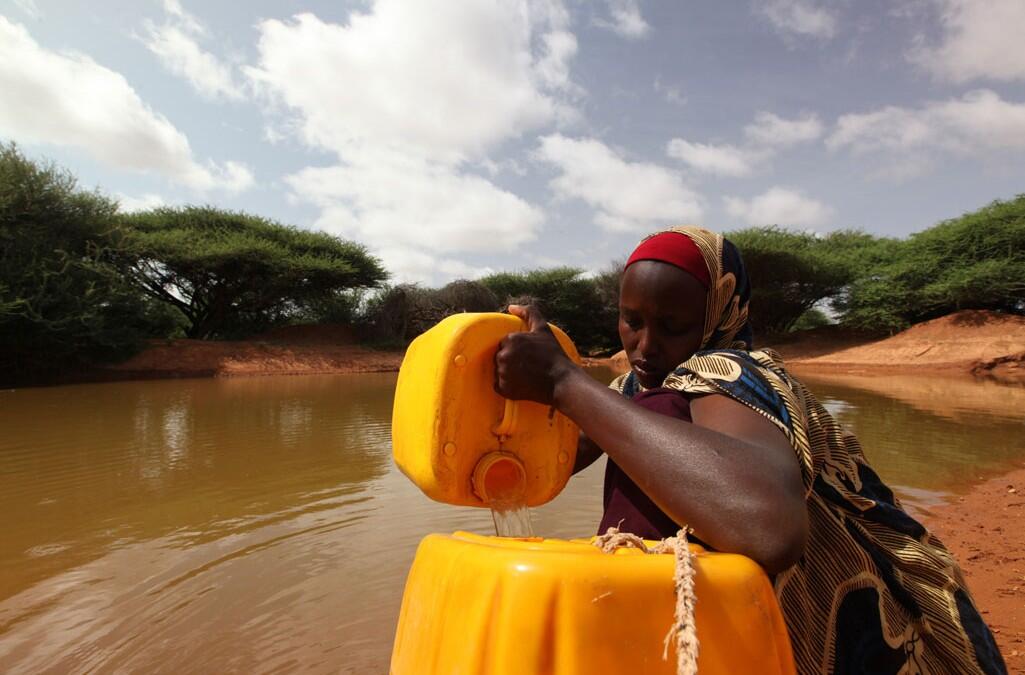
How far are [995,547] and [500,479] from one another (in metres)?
3.55

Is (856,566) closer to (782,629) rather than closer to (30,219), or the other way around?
(782,629)

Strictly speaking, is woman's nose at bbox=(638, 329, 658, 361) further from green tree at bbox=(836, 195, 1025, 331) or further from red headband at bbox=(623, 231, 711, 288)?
green tree at bbox=(836, 195, 1025, 331)

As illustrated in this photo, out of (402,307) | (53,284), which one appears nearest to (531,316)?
(53,284)

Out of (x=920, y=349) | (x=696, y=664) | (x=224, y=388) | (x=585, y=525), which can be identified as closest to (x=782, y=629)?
(x=696, y=664)

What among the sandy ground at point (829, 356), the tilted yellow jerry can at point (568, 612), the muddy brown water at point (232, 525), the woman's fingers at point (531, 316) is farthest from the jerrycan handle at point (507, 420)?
the sandy ground at point (829, 356)

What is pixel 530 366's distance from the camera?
39.9 inches

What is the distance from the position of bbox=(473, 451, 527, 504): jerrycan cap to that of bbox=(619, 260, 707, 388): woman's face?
1.06 feet

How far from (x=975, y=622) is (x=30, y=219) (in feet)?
65.5

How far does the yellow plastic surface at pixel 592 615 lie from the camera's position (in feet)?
2.16

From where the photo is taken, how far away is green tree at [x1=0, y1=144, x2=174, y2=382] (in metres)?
14.5

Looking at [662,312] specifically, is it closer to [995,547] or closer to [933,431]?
[995,547]

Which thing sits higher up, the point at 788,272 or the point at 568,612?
the point at 788,272

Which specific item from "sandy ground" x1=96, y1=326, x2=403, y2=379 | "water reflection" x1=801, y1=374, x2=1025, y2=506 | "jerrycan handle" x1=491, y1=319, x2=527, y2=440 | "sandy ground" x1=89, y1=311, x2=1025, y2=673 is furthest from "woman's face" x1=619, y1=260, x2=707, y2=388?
"sandy ground" x1=96, y1=326, x2=403, y2=379

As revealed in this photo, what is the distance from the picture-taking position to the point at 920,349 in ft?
62.2
